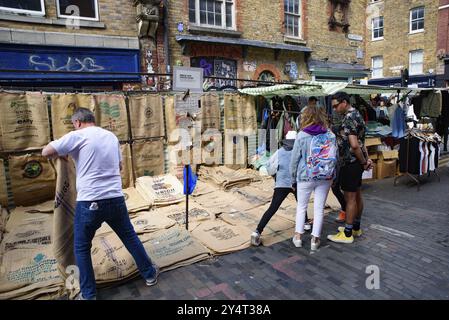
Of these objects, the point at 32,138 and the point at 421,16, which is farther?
the point at 421,16

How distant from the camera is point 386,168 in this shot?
8.02 m

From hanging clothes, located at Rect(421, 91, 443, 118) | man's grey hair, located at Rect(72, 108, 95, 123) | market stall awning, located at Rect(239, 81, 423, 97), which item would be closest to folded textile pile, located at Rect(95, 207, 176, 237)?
man's grey hair, located at Rect(72, 108, 95, 123)

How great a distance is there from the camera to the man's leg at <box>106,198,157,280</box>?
3.11 metres

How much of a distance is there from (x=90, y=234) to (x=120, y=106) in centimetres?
348

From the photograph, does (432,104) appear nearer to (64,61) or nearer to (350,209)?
(350,209)

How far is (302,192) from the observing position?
13.1 feet

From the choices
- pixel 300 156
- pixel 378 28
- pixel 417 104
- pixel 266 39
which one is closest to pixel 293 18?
pixel 266 39

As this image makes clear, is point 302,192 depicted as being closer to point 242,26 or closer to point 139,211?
point 139,211

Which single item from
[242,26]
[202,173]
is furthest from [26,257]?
[242,26]

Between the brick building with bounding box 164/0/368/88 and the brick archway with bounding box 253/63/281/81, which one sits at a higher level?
the brick building with bounding box 164/0/368/88

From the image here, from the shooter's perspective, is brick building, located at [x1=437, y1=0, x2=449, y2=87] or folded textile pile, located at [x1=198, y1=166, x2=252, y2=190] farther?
brick building, located at [x1=437, y1=0, x2=449, y2=87]

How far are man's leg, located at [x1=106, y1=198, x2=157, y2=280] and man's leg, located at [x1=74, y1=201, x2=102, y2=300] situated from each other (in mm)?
162

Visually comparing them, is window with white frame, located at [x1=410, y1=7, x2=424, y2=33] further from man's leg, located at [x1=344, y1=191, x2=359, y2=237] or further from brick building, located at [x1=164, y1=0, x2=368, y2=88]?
man's leg, located at [x1=344, y1=191, x2=359, y2=237]

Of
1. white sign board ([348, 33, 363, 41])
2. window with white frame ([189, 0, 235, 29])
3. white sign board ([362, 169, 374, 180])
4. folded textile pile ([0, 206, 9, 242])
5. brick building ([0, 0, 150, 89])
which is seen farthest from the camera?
white sign board ([348, 33, 363, 41])
